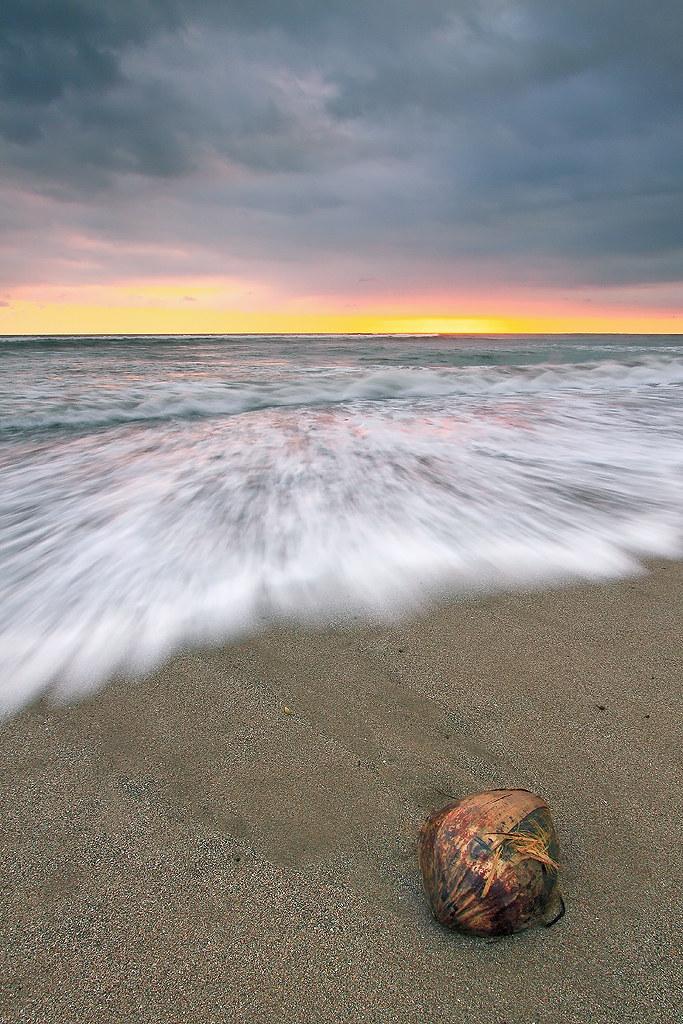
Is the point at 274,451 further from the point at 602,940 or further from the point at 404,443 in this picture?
the point at 602,940

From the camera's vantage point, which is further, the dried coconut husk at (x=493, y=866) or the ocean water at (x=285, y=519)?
the ocean water at (x=285, y=519)

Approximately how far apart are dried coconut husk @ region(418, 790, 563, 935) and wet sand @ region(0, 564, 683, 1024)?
0.06 metres

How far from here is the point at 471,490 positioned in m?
4.44

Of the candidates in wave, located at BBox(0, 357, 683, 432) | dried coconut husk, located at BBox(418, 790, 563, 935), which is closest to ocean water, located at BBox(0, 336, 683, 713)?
wave, located at BBox(0, 357, 683, 432)

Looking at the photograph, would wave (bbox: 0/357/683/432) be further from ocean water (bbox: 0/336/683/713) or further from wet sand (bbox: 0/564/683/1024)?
wet sand (bbox: 0/564/683/1024)

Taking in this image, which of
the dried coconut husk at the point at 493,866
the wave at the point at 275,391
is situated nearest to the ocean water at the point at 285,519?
the wave at the point at 275,391

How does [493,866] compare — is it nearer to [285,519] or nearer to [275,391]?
[285,519]

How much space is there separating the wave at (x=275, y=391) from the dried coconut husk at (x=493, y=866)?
8.38 m

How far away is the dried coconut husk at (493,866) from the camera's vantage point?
1136 mm

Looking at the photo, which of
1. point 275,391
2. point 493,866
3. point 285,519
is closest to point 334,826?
point 493,866

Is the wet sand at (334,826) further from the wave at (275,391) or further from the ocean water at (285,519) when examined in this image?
the wave at (275,391)

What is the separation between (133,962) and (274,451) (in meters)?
5.32

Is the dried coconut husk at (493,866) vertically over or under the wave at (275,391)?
over

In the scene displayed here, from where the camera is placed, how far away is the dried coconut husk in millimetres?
1136
